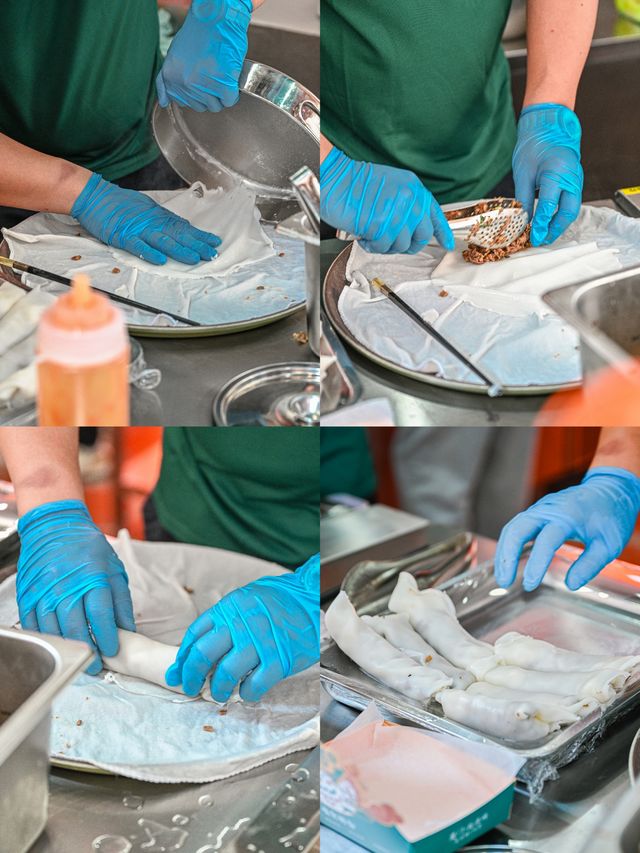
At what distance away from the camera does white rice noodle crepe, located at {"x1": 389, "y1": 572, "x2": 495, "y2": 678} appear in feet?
2.80

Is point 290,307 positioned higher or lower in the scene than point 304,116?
lower

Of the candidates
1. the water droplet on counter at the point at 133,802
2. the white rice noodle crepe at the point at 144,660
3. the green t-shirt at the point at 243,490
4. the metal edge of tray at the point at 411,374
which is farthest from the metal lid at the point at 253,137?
the water droplet on counter at the point at 133,802

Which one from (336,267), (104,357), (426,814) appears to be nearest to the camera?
(104,357)

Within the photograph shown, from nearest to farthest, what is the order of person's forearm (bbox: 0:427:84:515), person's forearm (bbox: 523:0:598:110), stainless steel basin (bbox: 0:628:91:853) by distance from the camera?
stainless steel basin (bbox: 0:628:91:853), person's forearm (bbox: 0:427:84:515), person's forearm (bbox: 523:0:598:110)

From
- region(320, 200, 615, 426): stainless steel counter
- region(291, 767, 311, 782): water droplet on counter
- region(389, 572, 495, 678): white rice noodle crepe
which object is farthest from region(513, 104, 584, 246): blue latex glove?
region(291, 767, 311, 782): water droplet on counter

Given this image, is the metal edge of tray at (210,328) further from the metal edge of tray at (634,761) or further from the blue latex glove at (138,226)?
the metal edge of tray at (634,761)

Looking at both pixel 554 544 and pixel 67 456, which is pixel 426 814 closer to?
pixel 554 544

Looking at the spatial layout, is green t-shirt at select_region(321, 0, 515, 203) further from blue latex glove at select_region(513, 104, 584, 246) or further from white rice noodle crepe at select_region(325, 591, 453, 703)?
white rice noodle crepe at select_region(325, 591, 453, 703)

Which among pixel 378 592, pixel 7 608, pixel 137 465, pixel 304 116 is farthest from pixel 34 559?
pixel 304 116

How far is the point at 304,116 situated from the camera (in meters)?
0.78

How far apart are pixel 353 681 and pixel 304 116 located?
0.50 meters

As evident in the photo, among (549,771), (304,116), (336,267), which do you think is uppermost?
(304,116)

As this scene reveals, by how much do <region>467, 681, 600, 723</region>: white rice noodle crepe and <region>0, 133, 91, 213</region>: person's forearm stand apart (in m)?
0.58

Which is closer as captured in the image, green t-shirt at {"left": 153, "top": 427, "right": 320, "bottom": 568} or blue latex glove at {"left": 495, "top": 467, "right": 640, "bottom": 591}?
blue latex glove at {"left": 495, "top": 467, "right": 640, "bottom": 591}
